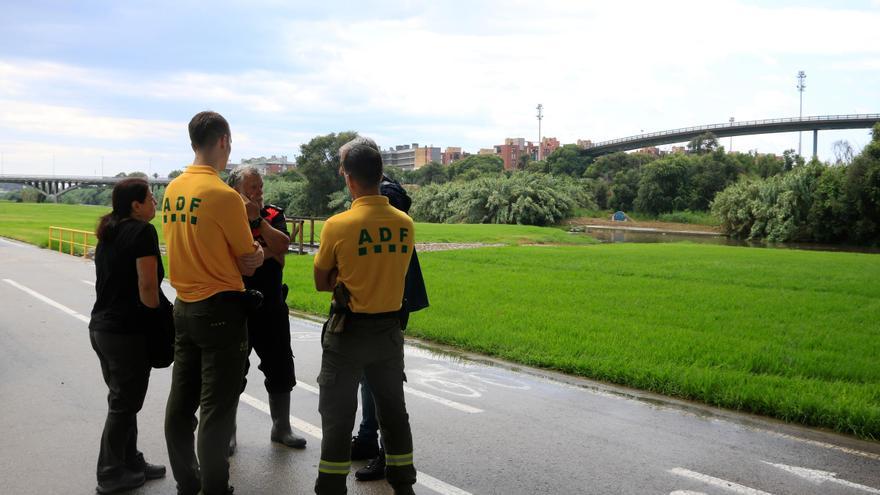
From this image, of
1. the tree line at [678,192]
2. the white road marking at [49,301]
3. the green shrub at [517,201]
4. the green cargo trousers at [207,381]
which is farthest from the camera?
the green shrub at [517,201]

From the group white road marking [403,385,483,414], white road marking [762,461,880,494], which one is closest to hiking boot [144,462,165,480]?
white road marking [403,385,483,414]

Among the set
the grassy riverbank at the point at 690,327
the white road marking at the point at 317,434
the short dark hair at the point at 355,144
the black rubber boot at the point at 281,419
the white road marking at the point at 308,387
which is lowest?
the white road marking at the point at 308,387

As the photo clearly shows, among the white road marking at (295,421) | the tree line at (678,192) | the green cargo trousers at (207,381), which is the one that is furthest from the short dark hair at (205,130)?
the tree line at (678,192)

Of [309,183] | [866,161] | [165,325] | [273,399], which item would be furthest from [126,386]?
[309,183]

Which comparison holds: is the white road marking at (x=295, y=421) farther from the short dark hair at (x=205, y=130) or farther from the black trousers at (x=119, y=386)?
the short dark hair at (x=205, y=130)

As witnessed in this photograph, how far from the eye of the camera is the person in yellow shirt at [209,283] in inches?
156

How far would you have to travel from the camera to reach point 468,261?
22.5 metres

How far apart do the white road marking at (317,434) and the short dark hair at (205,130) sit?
195cm

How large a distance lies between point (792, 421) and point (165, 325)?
526 centimetres

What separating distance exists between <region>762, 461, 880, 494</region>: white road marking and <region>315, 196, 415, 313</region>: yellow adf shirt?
3209 mm

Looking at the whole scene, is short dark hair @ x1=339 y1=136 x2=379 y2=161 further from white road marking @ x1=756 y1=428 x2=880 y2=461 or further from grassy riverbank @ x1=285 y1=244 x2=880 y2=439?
grassy riverbank @ x1=285 y1=244 x2=880 y2=439

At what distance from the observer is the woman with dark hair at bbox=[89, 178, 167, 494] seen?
443 cm

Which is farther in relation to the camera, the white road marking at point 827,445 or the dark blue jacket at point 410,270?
the white road marking at point 827,445

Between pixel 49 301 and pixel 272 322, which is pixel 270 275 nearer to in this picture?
pixel 272 322
